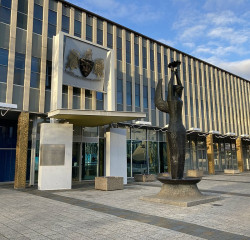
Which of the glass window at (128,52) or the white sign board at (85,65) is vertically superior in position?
the glass window at (128,52)

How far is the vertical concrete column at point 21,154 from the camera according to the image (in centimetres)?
1606

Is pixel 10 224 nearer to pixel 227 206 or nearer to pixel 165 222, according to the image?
pixel 165 222

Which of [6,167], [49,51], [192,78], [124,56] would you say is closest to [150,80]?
[124,56]

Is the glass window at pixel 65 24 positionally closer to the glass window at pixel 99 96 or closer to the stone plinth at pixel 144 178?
the glass window at pixel 99 96

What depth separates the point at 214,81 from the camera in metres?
34.5

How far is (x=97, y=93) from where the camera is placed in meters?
20.8

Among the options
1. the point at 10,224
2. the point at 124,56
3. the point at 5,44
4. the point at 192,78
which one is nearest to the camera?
the point at 10,224

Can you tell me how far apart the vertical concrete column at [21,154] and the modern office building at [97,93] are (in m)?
0.07

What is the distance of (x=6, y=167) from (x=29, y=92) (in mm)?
6490

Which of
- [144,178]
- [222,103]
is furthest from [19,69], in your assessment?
[222,103]

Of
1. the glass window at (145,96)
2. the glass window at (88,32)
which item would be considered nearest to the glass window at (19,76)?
the glass window at (88,32)

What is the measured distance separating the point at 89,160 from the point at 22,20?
37.3 ft

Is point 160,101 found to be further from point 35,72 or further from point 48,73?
point 35,72

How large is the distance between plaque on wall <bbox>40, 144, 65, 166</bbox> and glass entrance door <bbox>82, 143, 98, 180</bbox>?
4.79 meters
